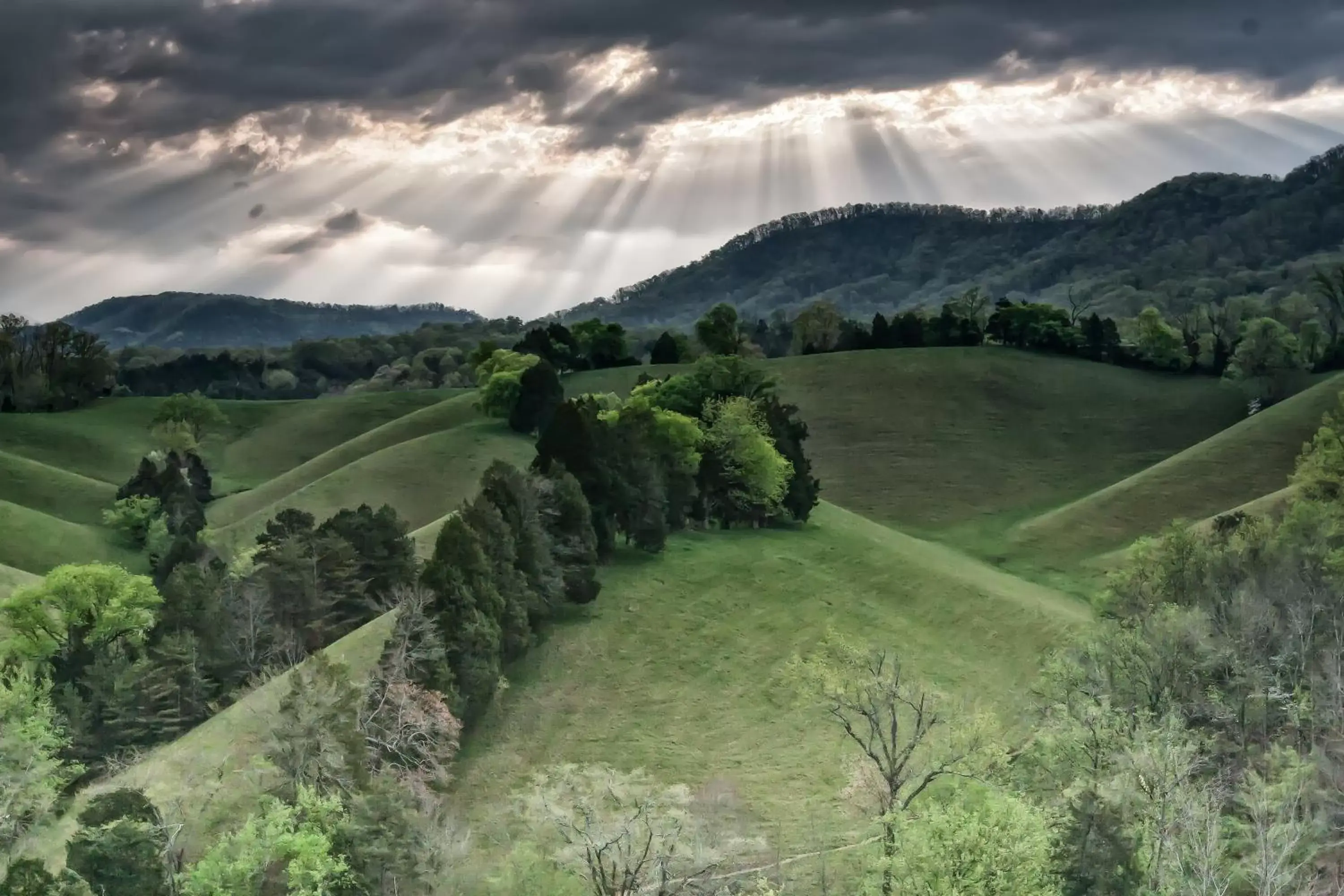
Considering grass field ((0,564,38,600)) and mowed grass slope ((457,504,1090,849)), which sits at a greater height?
grass field ((0,564,38,600))

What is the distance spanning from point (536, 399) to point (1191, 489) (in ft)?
186

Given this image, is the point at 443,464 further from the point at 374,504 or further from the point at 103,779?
the point at 103,779

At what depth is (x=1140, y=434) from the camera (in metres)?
110

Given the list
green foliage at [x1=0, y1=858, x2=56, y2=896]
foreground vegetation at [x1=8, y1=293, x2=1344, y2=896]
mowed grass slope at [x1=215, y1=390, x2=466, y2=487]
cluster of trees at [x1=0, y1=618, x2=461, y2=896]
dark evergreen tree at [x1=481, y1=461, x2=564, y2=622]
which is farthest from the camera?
mowed grass slope at [x1=215, y1=390, x2=466, y2=487]

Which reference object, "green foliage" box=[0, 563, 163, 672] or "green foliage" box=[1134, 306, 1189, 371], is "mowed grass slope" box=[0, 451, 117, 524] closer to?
"green foliage" box=[0, 563, 163, 672]

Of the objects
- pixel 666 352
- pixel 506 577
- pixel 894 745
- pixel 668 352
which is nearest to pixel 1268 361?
pixel 668 352

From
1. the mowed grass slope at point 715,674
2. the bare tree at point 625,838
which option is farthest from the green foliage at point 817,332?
the bare tree at point 625,838

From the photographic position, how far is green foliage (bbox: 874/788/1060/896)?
83.3 ft

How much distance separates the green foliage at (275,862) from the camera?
2489 cm

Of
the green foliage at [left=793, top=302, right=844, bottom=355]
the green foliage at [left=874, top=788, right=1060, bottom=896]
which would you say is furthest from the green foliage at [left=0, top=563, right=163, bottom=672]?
the green foliage at [left=793, top=302, right=844, bottom=355]

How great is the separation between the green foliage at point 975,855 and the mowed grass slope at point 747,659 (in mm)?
8882

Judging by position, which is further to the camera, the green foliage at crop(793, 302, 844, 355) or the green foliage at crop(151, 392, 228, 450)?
the green foliage at crop(793, 302, 844, 355)

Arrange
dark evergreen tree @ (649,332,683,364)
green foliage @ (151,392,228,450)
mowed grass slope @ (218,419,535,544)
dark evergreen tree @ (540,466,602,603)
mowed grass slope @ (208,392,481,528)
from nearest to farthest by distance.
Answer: dark evergreen tree @ (540,466,602,603), mowed grass slope @ (218,419,535,544), mowed grass slope @ (208,392,481,528), green foliage @ (151,392,228,450), dark evergreen tree @ (649,332,683,364)

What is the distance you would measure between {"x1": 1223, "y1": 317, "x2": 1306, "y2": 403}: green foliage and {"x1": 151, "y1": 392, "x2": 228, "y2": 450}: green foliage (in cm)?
11741
